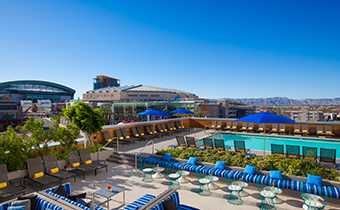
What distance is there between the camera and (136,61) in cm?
4562

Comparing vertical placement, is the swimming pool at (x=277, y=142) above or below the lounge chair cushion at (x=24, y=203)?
below

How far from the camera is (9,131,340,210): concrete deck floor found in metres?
4.60

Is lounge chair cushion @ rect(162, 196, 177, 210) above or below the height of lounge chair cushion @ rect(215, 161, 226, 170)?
above

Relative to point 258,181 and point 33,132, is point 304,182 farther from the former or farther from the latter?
point 33,132

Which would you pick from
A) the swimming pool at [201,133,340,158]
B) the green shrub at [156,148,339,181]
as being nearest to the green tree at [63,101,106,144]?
the green shrub at [156,148,339,181]

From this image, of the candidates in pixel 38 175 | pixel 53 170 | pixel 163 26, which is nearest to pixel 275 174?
pixel 53 170

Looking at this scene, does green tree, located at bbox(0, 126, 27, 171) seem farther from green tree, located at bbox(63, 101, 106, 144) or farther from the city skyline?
the city skyline

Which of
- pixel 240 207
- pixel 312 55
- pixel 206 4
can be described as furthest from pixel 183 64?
pixel 240 207

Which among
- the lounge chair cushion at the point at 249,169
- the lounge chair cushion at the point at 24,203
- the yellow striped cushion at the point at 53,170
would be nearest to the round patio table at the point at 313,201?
the lounge chair cushion at the point at 249,169

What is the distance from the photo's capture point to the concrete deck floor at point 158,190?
4.60 meters

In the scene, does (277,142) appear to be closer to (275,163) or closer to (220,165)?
(275,163)

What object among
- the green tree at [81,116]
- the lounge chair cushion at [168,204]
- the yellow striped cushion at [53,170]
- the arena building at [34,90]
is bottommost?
the yellow striped cushion at [53,170]

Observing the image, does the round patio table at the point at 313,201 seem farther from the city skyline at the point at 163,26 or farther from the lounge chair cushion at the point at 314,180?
the city skyline at the point at 163,26

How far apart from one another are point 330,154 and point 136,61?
42.8m
